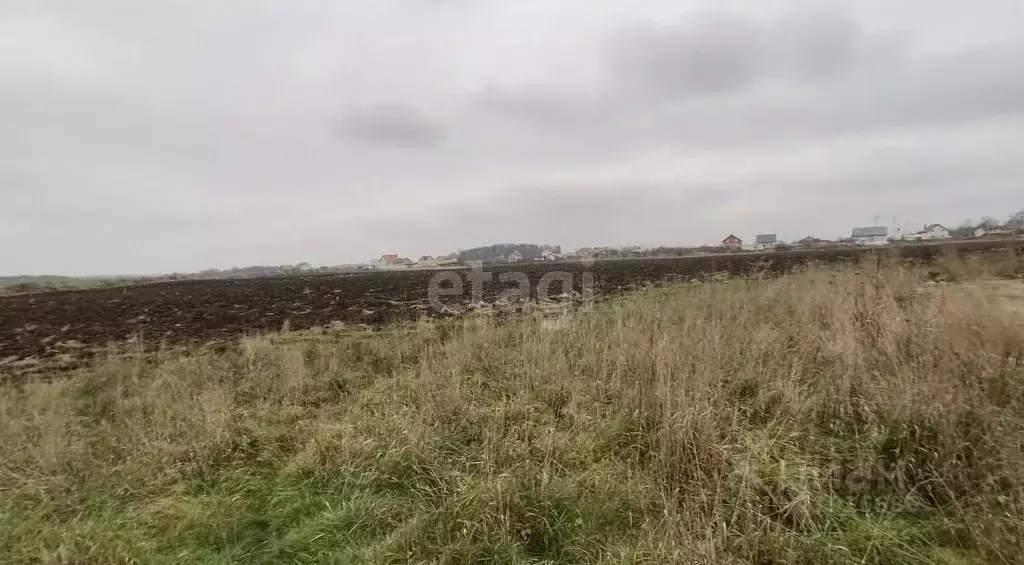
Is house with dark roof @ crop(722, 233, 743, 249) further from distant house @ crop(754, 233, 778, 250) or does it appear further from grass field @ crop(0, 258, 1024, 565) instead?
grass field @ crop(0, 258, 1024, 565)

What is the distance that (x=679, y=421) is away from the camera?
3.15m

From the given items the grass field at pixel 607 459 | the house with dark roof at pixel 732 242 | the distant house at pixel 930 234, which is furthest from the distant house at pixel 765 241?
the grass field at pixel 607 459

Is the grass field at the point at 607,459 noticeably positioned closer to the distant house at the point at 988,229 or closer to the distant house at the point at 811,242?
the distant house at the point at 988,229

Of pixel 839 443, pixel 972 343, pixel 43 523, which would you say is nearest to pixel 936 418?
pixel 839 443

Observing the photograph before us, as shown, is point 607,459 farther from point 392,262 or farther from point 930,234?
point 392,262

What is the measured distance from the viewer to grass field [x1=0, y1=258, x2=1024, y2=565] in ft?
7.98

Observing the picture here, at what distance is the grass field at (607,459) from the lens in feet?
7.98

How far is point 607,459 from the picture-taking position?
3.33m

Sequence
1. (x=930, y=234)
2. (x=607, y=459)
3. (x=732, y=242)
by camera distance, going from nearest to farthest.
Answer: (x=607, y=459), (x=930, y=234), (x=732, y=242)

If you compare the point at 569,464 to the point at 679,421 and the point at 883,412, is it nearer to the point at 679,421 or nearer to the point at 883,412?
the point at 679,421

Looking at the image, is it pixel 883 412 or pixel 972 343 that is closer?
pixel 883 412

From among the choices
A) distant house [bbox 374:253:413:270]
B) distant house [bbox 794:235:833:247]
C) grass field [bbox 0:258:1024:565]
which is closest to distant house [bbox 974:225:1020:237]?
grass field [bbox 0:258:1024:565]

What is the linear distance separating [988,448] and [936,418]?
28 cm

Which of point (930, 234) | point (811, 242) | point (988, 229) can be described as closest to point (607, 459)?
point (988, 229)
